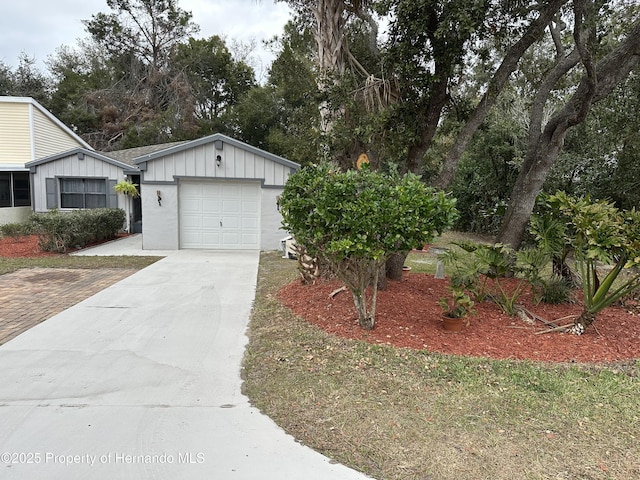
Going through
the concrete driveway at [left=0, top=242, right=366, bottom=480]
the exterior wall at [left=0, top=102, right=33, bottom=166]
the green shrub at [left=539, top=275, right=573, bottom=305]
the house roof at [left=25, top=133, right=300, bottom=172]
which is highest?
the exterior wall at [left=0, top=102, right=33, bottom=166]

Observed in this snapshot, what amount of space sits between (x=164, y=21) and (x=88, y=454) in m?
32.0

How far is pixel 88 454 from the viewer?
8.30 ft

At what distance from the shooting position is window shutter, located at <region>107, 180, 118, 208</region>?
14.7 meters

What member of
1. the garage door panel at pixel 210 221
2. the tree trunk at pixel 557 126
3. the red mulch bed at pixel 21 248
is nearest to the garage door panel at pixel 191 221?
the garage door panel at pixel 210 221

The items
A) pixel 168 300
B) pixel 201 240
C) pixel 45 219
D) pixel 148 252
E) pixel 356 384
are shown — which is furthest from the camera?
pixel 201 240

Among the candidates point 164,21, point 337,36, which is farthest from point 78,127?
point 337,36

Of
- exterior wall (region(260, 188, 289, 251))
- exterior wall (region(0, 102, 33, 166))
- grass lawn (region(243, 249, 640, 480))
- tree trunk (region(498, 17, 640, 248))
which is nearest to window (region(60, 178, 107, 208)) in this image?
exterior wall (region(0, 102, 33, 166))

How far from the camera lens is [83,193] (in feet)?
48.3

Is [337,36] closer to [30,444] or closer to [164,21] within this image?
[30,444]

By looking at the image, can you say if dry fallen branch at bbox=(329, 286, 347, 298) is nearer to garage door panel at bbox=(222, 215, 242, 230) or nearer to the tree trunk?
the tree trunk

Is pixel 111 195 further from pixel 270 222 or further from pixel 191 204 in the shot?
pixel 270 222

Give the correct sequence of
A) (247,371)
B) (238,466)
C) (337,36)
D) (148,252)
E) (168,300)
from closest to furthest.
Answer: (238,466) → (247,371) → (168,300) → (337,36) → (148,252)

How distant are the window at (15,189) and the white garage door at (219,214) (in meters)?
8.11

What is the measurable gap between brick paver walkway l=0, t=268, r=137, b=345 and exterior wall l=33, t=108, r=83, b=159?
31.4 feet
